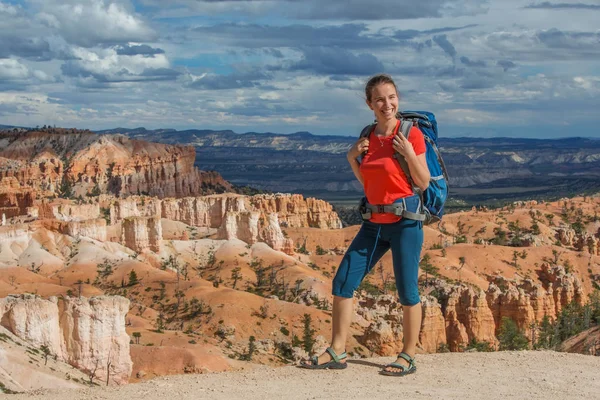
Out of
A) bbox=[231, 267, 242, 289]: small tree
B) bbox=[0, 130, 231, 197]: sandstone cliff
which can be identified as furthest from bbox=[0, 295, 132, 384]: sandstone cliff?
bbox=[0, 130, 231, 197]: sandstone cliff

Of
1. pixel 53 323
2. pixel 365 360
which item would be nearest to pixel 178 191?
pixel 53 323

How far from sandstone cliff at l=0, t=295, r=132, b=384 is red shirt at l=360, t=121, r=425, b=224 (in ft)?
73.6

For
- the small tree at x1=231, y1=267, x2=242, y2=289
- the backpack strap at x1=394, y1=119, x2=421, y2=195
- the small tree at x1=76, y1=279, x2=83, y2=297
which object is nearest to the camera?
the backpack strap at x1=394, y1=119, x2=421, y2=195

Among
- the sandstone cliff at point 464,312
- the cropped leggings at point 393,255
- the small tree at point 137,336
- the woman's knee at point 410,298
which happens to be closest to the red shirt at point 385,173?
the cropped leggings at point 393,255

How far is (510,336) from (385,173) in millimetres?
38750

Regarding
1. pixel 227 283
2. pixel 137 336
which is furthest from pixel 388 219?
pixel 227 283

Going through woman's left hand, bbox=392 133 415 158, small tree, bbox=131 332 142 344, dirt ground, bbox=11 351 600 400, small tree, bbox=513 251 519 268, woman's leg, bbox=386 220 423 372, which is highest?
woman's left hand, bbox=392 133 415 158

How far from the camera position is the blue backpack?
12230mm

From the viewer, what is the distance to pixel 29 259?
63344 mm

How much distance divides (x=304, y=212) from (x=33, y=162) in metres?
44.9

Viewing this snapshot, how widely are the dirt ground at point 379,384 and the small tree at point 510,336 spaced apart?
2952cm

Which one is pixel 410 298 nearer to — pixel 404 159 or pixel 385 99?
pixel 404 159

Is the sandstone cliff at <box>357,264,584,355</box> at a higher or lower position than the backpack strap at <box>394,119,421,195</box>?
lower

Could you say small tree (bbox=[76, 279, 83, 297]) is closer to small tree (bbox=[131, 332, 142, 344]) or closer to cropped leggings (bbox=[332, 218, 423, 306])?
small tree (bbox=[131, 332, 142, 344])
